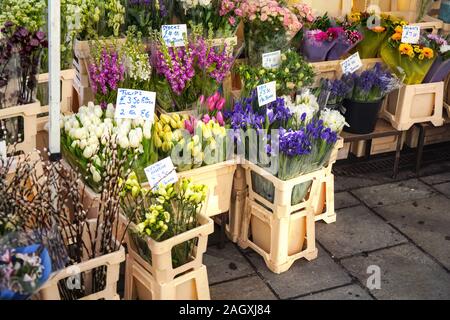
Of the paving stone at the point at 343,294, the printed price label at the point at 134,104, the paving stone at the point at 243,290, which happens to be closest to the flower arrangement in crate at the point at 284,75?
the printed price label at the point at 134,104

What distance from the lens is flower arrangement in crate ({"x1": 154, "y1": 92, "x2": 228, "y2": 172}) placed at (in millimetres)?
3232

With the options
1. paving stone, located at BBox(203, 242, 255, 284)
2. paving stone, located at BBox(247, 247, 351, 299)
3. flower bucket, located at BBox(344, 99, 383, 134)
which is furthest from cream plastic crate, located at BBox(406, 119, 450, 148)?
paving stone, located at BBox(203, 242, 255, 284)

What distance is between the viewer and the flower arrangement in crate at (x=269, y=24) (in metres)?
4.01

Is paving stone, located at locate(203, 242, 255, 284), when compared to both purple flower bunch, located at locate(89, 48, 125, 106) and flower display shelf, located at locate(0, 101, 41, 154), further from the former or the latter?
flower display shelf, located at locate(0, 101, 41, 154)

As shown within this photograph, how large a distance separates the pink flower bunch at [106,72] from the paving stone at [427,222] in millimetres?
1898

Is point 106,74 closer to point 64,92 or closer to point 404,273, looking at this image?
point 64,92

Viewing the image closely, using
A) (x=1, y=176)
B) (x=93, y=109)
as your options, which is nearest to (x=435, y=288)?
(x=93, y=109)

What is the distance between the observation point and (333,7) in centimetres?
480

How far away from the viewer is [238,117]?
344 centimetres

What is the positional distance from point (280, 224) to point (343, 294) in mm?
490

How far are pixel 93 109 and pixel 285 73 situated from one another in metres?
1.18

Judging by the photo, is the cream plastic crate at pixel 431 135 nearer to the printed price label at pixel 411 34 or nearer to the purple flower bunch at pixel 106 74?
the printed price label at pixel 411 34

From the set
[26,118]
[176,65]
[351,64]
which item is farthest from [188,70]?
[351,64]
